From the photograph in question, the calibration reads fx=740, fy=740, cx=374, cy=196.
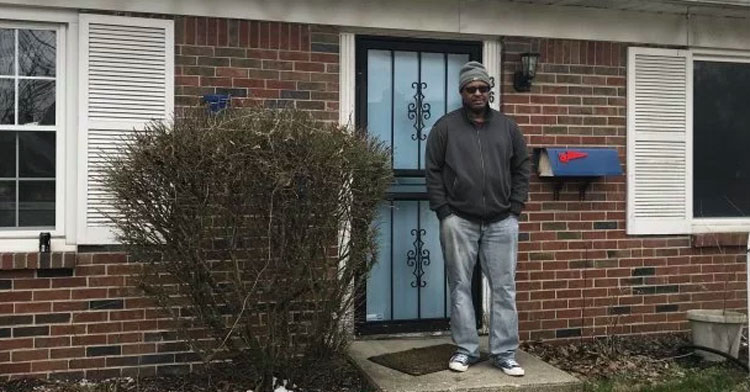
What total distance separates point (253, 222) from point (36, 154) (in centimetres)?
176

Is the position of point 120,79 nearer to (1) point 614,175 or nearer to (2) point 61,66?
(2) point 61,66

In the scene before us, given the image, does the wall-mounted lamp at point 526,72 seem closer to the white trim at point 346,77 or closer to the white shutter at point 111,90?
the white trim at point 346,77

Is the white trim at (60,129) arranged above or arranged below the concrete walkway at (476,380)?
above

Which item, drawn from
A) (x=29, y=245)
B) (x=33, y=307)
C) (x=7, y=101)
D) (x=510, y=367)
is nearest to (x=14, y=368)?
(x=33, y=307)

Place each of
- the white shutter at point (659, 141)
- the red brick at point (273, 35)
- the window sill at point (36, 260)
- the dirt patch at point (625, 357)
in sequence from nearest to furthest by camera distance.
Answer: the window sill at point (36, 260) → the dirt patch at point (625, 357) → the red brick at point (273, 35) → the white shutter at point (659, 141)

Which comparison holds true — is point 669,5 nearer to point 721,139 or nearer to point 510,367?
point 721,139

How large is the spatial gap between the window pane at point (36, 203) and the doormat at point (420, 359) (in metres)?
2.30

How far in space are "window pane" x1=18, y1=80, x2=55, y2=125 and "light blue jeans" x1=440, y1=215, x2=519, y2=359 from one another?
8.66 feet

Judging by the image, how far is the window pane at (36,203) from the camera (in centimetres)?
476

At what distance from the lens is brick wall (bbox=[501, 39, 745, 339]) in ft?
18.5

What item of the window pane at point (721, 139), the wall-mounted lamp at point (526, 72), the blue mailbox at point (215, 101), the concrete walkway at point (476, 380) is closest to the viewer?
the concrete walkway at point (476, 380)

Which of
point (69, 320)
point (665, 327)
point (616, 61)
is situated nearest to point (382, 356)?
point (69, 320)

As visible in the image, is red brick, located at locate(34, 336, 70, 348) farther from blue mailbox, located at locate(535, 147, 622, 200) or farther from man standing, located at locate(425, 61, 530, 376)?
blue mailbox, located at locate(535, 147, 622, 200)

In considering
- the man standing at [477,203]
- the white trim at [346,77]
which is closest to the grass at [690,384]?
the man standing at [477,203]
